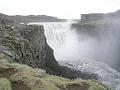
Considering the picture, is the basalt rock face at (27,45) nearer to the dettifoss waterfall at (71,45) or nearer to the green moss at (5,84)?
the green moss at (5,84)

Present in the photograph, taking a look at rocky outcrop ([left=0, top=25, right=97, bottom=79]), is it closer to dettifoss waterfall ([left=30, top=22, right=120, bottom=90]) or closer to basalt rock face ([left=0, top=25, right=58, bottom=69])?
basalt rock face ([left=0, top=25, right=58, bottom=69])

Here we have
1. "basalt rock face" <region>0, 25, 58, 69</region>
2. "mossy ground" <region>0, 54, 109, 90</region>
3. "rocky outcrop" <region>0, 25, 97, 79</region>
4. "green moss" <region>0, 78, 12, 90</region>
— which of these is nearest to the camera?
"green moss" <region>0, 78, 12, 90</region>

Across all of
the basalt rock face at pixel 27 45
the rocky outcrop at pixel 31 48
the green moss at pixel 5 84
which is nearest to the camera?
A: the green moss at pixel 5 84

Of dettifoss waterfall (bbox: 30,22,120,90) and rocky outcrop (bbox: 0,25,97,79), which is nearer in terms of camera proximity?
rocky outcrop (bbox: 0,25,97,79)

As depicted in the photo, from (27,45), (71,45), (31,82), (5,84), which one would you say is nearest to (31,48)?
(27,45)

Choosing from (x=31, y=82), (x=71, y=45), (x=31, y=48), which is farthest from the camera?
(x=71, y=45)

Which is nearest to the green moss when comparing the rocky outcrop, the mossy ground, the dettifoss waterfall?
the mossy ground

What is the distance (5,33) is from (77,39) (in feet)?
211

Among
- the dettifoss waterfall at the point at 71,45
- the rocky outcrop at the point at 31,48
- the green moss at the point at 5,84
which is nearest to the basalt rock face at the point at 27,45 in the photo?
the rocky outcrop at the point at 31,48

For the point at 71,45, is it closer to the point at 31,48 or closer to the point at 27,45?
the point at 31,48

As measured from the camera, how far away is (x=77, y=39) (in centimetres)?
10362

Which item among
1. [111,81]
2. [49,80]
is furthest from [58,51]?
[49,80]

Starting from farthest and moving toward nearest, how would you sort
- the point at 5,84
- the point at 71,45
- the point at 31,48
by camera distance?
the point at 71,45, the point at 31,48, the point at 5,84

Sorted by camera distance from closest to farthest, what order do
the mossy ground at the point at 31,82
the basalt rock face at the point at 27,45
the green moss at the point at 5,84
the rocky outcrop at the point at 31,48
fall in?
the green moss at the point at 5,84
the mossy ground at the point at 31,82
the basalt rock face at the point at 27,45
the rocky outcrop at the point at 31,48
